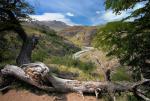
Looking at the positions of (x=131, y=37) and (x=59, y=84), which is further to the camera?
(x=131, y=37)

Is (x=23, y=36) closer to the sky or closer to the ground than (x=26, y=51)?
closer to the sky

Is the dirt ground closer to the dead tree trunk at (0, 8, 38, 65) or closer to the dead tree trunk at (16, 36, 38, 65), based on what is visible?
the dead tree trunk at (16, 36, 38, 65)

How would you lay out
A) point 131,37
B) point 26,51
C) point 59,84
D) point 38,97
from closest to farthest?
point 38,97 → point 59,84 → point 131,37 → point 26,51

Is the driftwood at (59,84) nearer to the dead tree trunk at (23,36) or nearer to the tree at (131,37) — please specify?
the tree at (131,37)

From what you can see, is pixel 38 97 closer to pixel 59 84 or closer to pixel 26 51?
pixel 59 84

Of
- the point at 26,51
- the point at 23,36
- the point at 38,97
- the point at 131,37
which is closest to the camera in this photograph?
the point at 38,97

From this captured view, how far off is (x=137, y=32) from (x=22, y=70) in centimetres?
547

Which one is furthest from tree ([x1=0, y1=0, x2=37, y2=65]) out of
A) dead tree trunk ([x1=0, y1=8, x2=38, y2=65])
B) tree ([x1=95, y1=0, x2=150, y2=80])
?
tree ([x1=95, y1=0, x2=150, y2=80])

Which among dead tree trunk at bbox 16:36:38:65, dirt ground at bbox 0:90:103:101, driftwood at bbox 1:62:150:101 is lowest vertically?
dirt ground at bbox 0:90:103:101

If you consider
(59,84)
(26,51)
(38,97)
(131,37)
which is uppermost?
(131,37)

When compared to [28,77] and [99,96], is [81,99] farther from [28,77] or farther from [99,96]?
[28,77]

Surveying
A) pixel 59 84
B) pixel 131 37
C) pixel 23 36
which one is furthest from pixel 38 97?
pixel 23 36

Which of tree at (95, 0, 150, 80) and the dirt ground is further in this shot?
→ tree at (95, 0, 150, 80)

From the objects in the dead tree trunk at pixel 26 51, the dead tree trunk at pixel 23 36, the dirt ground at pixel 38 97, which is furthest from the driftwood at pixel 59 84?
the dead tree trunk at pixel 23 36
